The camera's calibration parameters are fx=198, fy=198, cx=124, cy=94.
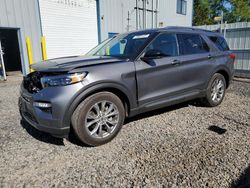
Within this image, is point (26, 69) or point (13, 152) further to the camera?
point (26, 69)

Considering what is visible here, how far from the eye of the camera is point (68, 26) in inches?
419

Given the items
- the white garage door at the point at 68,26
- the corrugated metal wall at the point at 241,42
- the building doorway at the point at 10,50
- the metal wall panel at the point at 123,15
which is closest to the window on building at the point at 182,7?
the metal wall panel at the point at 123,15

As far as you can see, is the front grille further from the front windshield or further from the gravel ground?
the front windshield

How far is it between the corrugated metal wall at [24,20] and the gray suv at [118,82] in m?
6.71

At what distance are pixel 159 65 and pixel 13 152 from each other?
2.63 meters

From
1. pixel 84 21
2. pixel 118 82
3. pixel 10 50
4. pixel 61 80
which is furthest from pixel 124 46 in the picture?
pixel 10 50

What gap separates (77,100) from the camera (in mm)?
2633

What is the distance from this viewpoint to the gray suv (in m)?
2.61

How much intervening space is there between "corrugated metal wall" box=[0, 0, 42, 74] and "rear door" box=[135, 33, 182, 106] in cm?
793

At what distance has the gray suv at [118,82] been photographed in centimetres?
261

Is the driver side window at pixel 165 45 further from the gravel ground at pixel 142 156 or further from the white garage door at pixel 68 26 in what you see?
the white garage door at pixel 68 26

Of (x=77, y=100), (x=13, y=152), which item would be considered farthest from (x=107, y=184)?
(x=13, y=152)

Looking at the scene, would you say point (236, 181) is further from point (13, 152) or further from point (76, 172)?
point (13, 152)

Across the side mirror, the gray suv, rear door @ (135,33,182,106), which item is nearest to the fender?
the gray suv
